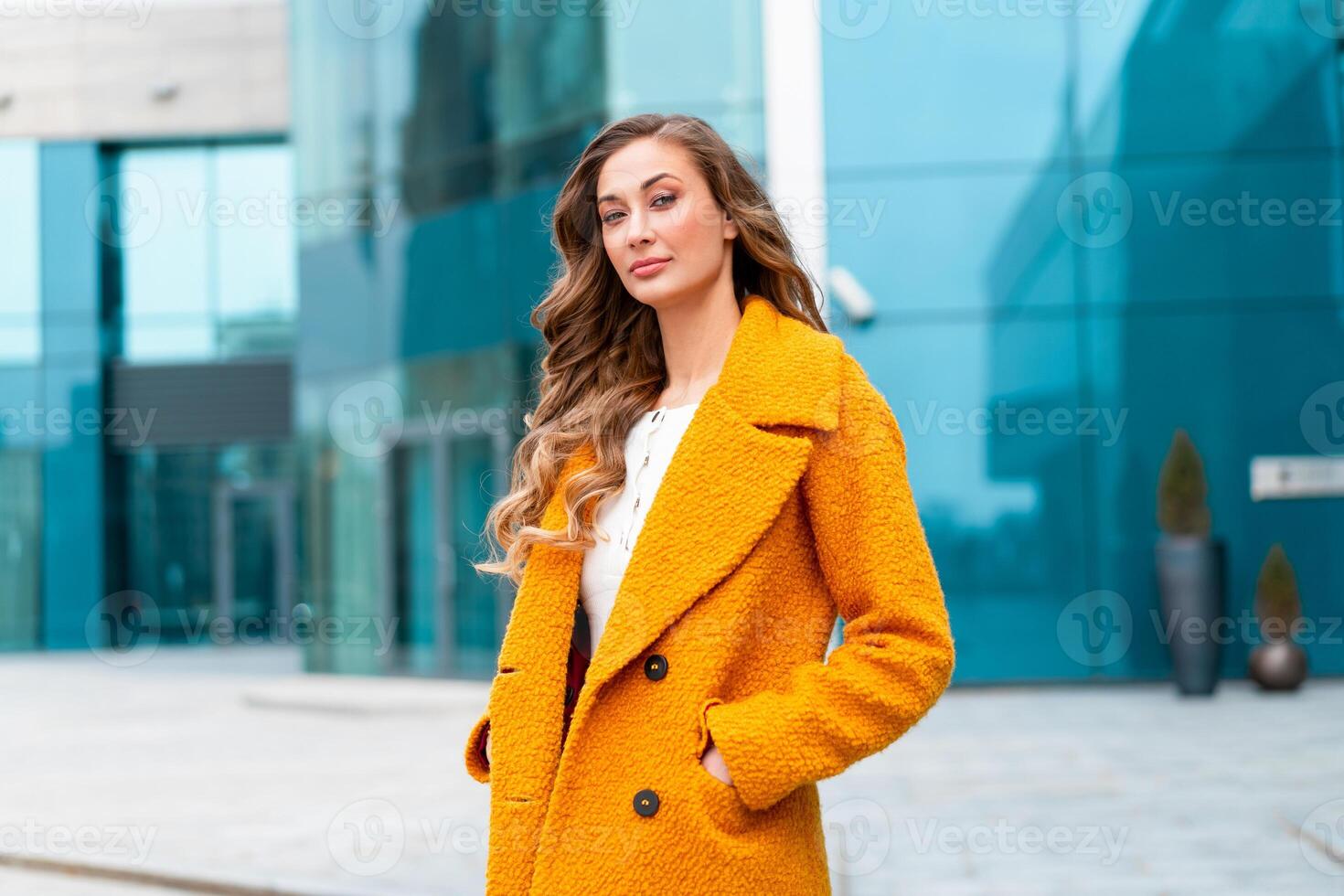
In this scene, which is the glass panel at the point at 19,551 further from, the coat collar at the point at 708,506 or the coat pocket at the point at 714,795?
the coat pocket at the point at 714,795

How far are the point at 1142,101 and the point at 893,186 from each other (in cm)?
226

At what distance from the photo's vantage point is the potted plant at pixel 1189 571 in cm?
1096

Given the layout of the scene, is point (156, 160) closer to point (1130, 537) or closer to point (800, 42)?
point (800, 42)

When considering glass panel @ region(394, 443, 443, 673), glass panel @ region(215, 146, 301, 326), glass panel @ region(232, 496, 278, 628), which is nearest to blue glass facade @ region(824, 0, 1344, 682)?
glass panel @ region(394, 443, 443, 673)

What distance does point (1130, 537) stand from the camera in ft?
39.2

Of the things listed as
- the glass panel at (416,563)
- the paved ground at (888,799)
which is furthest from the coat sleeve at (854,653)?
the glass panel at (416,563)

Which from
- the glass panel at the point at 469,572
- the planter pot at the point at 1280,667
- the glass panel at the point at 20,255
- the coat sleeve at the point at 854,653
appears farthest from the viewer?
the glass panel at the point at 20,255

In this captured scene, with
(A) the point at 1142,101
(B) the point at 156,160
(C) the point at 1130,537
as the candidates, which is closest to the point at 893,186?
(A) the point at 1142,101

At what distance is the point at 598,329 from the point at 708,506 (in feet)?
1.81

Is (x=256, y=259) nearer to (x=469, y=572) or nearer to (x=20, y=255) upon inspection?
(x=20, y=255)

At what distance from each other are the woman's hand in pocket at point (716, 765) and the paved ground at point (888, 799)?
12.0 feet

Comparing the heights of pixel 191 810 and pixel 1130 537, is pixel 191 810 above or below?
below

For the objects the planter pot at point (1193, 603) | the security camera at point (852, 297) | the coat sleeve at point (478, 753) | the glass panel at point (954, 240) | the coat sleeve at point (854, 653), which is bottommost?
the planter pot at point (1193, 603)

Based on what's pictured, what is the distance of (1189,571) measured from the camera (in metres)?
11.1
